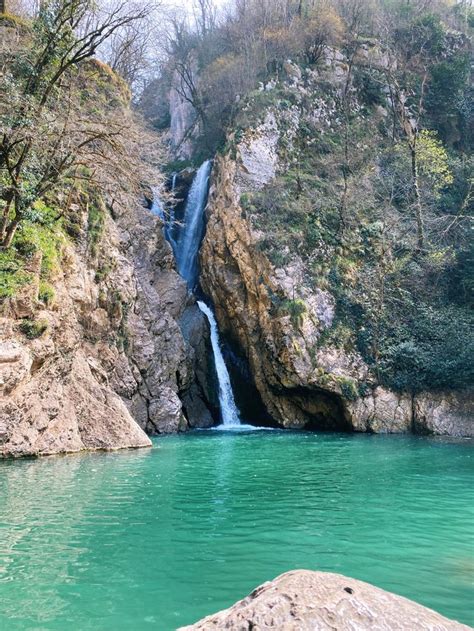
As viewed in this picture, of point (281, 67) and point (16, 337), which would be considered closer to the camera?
point (16, 337)

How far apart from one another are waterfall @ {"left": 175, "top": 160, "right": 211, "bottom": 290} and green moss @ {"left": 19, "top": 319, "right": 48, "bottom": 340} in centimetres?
1460

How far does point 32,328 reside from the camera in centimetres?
1302

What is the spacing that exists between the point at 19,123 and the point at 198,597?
12.4 meters

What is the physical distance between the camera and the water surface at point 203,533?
4449mm

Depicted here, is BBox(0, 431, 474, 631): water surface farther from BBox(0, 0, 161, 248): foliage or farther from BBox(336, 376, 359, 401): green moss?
BBox(336, 376, 359, 401): green moss

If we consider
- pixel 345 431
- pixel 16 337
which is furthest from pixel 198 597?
pixel 345 431

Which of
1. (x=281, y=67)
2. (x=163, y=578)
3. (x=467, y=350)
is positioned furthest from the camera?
(x=281, y=67)

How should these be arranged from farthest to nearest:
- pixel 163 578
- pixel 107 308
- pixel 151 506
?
pixel 107 308, pixel 151 506, pixel 163 578

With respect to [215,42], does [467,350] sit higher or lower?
lower

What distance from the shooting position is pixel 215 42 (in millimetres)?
43375

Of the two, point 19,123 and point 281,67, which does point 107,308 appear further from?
point 281,67

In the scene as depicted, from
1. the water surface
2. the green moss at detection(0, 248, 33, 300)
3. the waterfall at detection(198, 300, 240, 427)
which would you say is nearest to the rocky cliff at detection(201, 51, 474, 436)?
the waterfall at detection(198, 300, 240, 427)

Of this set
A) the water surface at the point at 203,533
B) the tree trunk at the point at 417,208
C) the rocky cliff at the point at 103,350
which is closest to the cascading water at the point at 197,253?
the rocky cliff at the point at 103,350

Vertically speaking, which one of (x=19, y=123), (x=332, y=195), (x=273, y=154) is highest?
(x=273, y=154)
